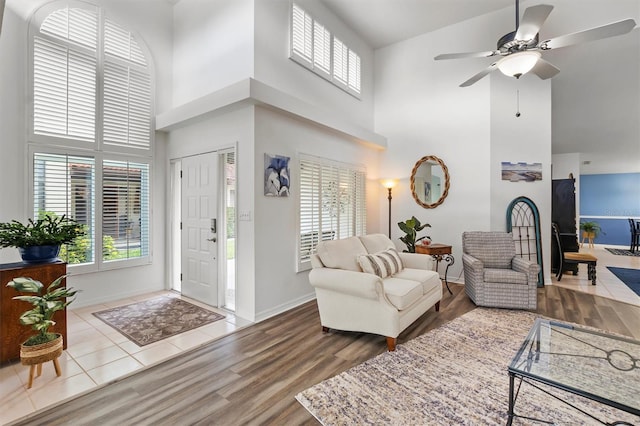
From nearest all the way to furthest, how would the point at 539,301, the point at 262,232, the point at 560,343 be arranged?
the point at 560,343, the point at 262,232, the point at 539,301

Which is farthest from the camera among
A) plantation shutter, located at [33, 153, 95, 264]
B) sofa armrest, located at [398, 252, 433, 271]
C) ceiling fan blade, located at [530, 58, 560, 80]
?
sofa armrest, located at [398, 252, 433, 271]

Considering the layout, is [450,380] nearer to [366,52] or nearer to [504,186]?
[504,186]

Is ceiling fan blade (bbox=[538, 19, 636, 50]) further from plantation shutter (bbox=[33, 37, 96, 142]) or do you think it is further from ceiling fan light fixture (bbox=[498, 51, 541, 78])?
plantation shutter (bbox=[33, 37, 96, 142])

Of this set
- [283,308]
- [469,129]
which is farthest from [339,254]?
[469,129]

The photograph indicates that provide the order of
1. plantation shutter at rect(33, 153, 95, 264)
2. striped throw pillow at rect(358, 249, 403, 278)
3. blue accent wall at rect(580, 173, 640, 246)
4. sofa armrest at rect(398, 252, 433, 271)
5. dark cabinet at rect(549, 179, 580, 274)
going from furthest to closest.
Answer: blue accent wall at rect(580, 173, 640, 246) < dark cabinet at rect(549, 179, 580, 274) < sofa armrest at rect(398, 252, 433, 271) < plantation shutter at rect(33, 153, 95, 264) < striped throw pillow at rect(358, 249, 403, 278)

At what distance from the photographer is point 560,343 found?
217 cm

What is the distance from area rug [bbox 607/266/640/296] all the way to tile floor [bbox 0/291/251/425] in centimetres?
649

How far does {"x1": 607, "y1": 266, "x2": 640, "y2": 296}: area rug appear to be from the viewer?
5.17m

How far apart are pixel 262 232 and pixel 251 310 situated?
3.07 feet

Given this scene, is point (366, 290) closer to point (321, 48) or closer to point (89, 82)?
point (321, 48)

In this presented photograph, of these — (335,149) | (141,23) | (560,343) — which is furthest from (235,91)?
(560,343)

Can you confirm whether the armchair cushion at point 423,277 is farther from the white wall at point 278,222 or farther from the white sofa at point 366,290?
the white wall at point 278,222

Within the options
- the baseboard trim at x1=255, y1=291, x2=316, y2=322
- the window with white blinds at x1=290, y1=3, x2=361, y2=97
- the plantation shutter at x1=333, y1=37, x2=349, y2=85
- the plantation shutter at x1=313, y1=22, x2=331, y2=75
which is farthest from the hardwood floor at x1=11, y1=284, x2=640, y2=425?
the plantation shutter at x1=333, y1=37, x2=349, y2=85

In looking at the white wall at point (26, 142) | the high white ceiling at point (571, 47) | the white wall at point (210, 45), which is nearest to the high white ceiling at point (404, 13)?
the high white ceiling at point (571, 47)
